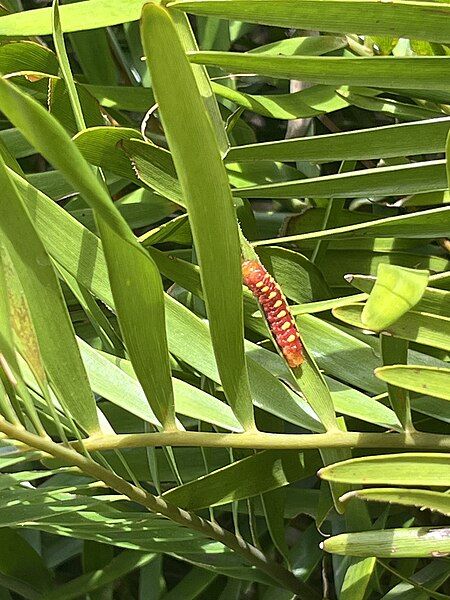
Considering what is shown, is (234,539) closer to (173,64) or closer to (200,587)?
(200,587)

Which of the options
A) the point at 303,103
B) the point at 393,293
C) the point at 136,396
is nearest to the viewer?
the point at 393,293

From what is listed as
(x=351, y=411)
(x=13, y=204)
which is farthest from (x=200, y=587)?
(x=13, y=204)

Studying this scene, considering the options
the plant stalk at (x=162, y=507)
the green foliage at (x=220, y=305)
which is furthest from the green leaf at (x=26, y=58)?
the plant stalk at (x=162, y=507)

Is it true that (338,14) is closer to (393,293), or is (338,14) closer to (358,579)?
(393,293)

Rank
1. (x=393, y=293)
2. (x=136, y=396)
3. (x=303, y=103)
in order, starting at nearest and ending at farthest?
(x=393, y=293), (x=136, y=396), (x=303, y=103)

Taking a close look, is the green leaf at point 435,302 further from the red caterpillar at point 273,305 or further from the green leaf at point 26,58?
the green leaf at point 26,58

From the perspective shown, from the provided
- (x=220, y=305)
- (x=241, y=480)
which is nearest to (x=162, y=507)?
(x=241, y=480)
